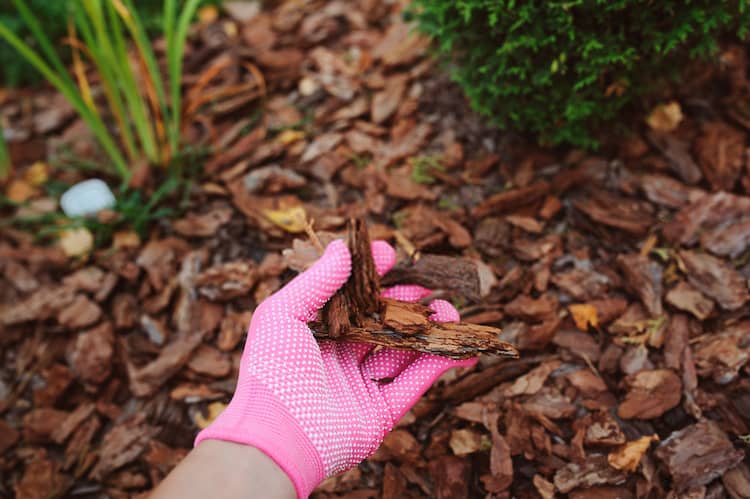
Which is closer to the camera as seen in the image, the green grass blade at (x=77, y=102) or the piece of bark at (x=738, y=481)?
the piece of bark at (x=738, y=481)

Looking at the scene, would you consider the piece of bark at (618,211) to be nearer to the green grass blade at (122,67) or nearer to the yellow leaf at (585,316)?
the yellow leaf at (585,316)

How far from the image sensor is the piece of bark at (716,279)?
1.67m

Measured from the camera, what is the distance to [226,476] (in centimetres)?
117


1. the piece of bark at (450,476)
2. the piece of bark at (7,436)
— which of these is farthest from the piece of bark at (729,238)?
the piece of bark at (7,436)

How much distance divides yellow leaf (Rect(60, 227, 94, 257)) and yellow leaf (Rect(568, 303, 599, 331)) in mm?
1899

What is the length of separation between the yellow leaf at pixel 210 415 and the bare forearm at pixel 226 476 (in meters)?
0.56

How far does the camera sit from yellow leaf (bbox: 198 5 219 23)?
2783 millimetres

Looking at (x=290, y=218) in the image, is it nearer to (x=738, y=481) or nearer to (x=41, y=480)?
(x=41, y=480)

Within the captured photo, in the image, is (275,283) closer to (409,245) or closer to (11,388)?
(409,245)

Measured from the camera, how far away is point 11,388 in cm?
194

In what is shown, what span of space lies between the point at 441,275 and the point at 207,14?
206 cm

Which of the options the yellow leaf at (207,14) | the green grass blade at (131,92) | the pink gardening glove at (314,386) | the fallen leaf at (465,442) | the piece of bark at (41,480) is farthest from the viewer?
the yellow leaf at (207,14)

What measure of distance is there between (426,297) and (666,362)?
0.77 m

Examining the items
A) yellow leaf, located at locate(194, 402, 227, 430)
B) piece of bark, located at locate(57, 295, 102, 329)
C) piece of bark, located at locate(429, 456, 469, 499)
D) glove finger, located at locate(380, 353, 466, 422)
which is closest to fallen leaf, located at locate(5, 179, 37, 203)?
piece of bark, located at locate(57, 295, 102, 329)
